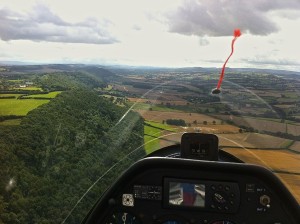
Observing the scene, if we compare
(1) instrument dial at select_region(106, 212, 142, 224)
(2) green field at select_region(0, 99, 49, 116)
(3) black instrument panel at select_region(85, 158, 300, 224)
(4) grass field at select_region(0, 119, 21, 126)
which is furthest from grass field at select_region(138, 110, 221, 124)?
(4) grass field at select_region(0, 119, 21, 126)

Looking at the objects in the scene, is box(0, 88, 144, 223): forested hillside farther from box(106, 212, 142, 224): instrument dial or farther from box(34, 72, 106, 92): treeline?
box(106, 212, 142, 224): instrument dial

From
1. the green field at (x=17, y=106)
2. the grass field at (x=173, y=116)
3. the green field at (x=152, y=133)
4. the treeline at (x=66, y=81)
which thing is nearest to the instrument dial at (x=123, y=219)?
the green field at (x=152, y=133)

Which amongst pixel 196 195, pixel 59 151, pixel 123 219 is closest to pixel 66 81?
pixel 59 151

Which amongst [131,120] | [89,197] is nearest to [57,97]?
[131,120]

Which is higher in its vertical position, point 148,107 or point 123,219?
point 148,107

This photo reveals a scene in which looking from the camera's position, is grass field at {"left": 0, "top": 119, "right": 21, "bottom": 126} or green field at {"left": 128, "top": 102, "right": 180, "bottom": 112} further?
grass field at {"left": 0, "top": 119, "right": 21, "bottom": 126}

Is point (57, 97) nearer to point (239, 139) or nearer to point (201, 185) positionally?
point (239, 139)

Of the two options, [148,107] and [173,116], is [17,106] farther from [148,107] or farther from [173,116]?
[173,116]
